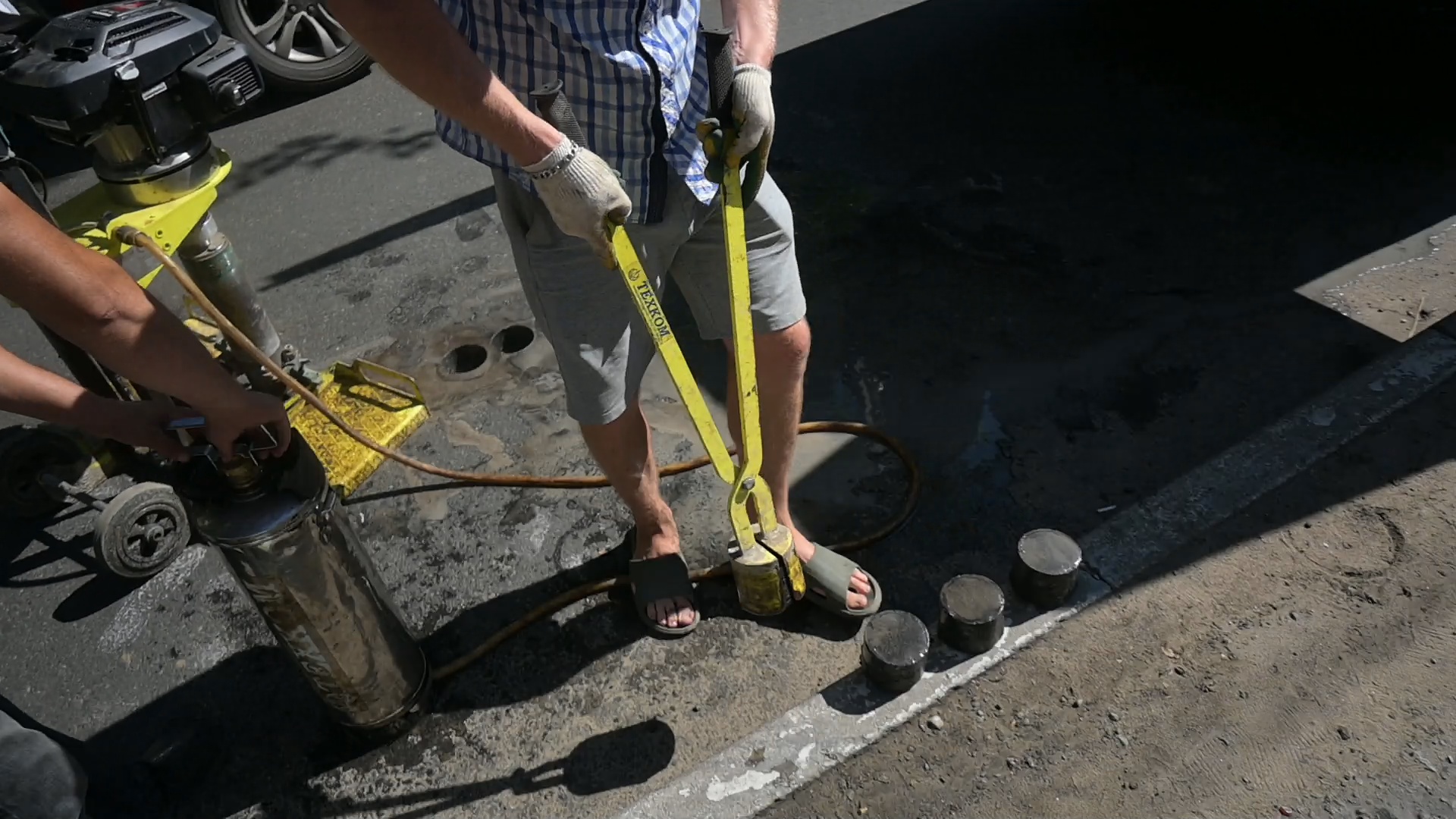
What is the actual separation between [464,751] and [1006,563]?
1.52 meters

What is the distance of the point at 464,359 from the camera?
3656mm

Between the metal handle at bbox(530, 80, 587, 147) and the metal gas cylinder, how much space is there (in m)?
0.90

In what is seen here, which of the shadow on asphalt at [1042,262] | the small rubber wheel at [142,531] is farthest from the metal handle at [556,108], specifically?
the small rubber wheel at [142,531]

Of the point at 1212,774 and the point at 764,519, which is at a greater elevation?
the point at 764,519

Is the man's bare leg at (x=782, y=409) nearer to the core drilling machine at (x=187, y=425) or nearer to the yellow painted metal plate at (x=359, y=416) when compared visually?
the core drilling machine at (x=187, y=425)

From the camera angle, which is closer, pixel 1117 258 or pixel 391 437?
pixel 391 437

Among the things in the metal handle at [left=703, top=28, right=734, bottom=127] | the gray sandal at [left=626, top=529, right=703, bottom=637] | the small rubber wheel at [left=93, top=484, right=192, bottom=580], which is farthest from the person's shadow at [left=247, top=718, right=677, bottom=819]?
the metal handle at [left=703, top=28, right=734, bottom=127]

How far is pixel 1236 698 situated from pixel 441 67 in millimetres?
2275

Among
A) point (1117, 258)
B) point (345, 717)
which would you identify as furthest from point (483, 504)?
point (1117, 258)

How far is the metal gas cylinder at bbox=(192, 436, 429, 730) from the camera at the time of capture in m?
2.01

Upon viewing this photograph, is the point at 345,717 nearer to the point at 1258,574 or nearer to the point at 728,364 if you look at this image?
the point at 728,364

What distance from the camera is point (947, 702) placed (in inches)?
96.3

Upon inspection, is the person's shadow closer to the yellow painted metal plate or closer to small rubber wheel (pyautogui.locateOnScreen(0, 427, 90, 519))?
the yellow painted metal plate

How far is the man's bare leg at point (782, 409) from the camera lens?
237 cm
